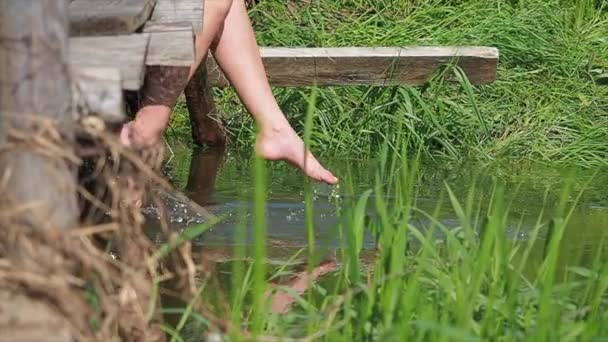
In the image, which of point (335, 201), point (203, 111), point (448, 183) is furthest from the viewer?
point (203, 111)

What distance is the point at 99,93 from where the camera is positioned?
2.11 meters

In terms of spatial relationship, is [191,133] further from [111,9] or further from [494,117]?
[111,9]

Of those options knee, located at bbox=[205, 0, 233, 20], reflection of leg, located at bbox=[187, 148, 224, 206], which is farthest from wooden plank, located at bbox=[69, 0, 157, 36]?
reflection of leg, located at bbox=[187, 148, 224, 206]

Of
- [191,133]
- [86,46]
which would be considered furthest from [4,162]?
[191,133]

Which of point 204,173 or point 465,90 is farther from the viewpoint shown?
point 465,90

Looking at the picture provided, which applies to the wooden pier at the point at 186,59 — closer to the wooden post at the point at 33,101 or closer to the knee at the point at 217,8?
the wooden post at the point at 33,101

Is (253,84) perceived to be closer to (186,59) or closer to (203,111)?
(203,111)

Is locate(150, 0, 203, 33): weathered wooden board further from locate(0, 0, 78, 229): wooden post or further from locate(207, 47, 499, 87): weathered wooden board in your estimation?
locate(207, 47, 499, 87): weathered wooden board

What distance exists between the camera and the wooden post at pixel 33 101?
1.96 m

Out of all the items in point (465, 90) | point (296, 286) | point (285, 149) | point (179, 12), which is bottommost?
point (296, 286)

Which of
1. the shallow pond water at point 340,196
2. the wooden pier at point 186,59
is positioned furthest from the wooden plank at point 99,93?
the shallow pond water at point 340,196

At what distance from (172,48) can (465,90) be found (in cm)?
280

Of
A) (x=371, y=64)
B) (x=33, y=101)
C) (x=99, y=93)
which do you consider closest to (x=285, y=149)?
(x=371, y=64)

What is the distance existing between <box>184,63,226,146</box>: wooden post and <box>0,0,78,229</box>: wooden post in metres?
3.19
